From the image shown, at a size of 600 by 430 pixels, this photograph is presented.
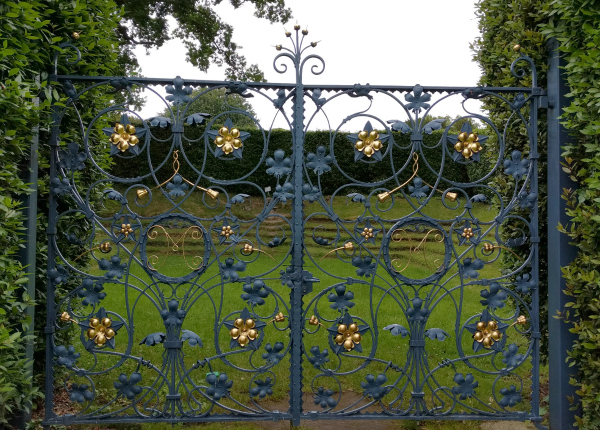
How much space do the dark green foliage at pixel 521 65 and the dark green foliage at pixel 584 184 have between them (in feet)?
0.55

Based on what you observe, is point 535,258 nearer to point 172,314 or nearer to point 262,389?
point 262,389

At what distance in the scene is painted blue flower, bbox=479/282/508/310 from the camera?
270 cm

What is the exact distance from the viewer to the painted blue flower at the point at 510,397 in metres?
2.70

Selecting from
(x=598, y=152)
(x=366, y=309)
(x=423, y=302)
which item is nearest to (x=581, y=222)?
(x=598, y=152)

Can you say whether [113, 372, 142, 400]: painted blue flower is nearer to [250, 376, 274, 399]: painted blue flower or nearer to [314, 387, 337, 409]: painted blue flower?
[250, 376, 274, 399]: painted blue flower

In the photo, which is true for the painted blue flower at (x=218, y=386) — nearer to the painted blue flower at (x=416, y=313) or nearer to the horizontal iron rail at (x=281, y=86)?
the painted blue flower at (x=416, y=313)

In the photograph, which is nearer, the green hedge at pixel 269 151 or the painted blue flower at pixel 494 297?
the painted blue flower at pixel 494 297

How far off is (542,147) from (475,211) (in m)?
10.1

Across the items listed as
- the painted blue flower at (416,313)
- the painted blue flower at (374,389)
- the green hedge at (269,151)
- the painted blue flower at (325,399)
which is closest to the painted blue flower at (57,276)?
the painted blue flower at (325,399)

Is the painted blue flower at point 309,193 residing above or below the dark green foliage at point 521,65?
below

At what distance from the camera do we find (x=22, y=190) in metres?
2.38

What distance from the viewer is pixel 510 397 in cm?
→ 271

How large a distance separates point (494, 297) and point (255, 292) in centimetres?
136

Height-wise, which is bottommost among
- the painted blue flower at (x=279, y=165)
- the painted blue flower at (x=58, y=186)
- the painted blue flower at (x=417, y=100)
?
the painted blue flower at (x=58, y=186)
